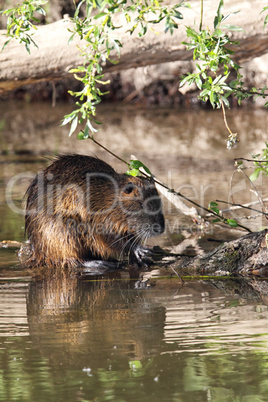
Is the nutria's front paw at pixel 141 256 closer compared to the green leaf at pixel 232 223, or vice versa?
the green leaf at pixel 232 223

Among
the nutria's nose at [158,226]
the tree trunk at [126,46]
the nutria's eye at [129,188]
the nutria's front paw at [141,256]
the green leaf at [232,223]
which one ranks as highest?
the tree trunk at [126,46]

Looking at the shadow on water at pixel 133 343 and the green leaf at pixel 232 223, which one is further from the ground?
the green leaf at pixel 232 223

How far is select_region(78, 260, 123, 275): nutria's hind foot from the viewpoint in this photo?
382 cm

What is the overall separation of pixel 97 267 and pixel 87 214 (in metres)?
0.33

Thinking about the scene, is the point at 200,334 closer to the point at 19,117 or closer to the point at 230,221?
the point at 230,221

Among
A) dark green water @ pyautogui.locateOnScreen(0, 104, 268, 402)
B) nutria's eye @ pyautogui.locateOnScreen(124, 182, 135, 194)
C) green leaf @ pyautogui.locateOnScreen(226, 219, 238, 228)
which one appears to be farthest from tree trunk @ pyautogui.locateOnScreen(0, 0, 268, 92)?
green leaf @ pyautogui.locateOnScreen(226, 219, 238, 228)

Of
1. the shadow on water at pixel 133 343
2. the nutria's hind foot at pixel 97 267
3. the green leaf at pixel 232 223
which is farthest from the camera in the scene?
the nutria's hind foot at pixel 97 267

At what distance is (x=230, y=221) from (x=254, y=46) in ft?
7.49

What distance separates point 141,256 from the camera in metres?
3.87

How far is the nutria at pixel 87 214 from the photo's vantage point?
3.88 m

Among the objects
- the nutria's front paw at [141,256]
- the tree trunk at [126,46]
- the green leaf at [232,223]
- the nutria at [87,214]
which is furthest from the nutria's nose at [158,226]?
the tree trunk at [126,46]

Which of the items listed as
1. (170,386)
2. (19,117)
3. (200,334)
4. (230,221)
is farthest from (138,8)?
(19,117)

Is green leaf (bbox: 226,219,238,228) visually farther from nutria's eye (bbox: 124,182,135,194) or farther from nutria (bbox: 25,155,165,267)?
nutria's eye (bbox: 124,182,135,194)

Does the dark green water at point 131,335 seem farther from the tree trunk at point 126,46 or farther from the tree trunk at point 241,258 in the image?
the tree trunk at point 126,46
